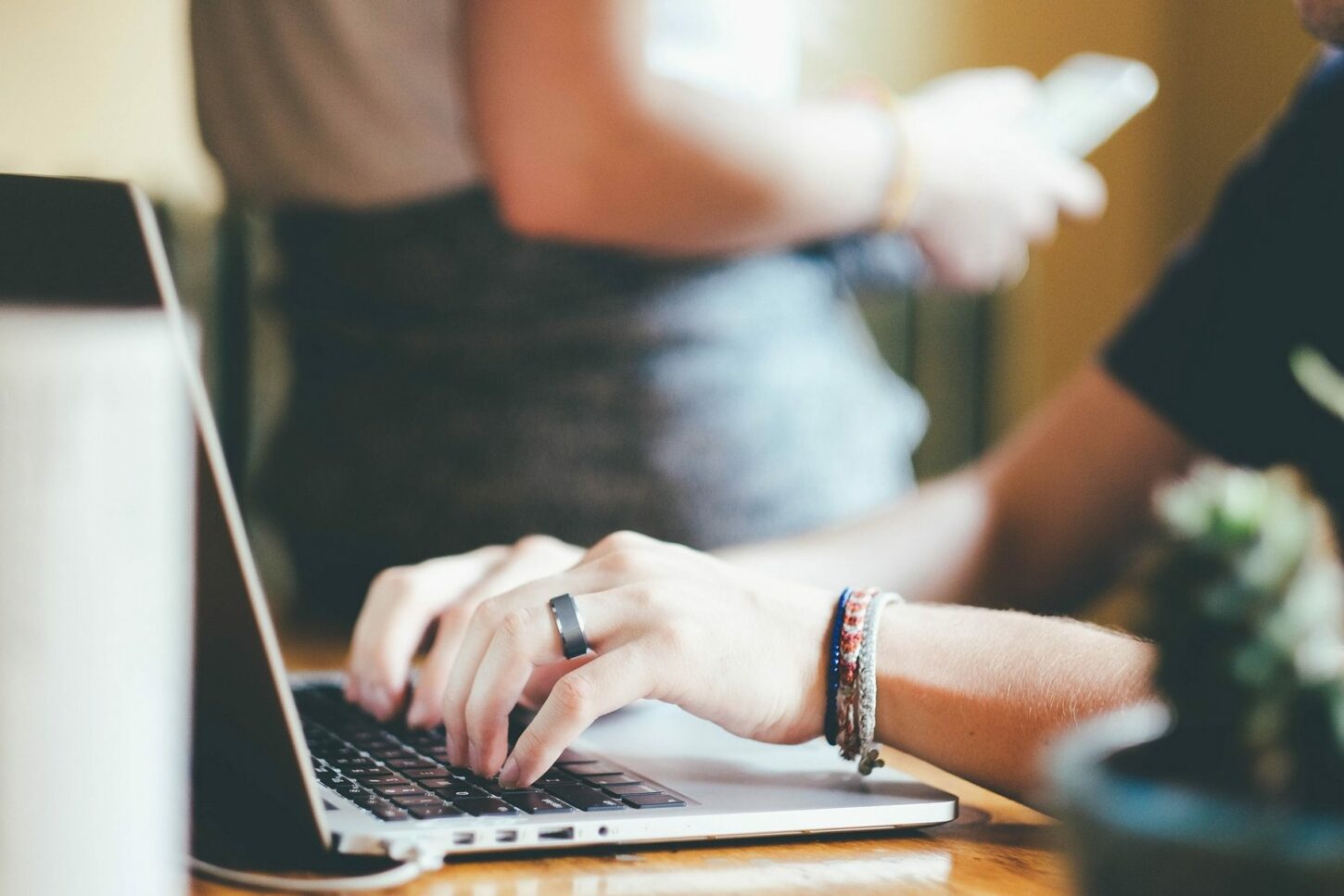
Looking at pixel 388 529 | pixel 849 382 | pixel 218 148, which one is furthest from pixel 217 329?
pixel 849 382

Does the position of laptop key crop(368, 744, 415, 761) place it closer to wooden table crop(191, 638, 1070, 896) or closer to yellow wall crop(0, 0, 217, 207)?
wooden table crop(191, 638, 1070, 896)

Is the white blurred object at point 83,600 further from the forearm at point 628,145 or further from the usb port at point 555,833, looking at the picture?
the forearm at point 628,145

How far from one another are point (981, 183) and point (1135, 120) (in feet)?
5.55

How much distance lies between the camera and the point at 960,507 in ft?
3.77

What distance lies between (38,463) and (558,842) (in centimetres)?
27

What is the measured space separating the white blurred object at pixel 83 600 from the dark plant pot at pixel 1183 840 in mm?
193

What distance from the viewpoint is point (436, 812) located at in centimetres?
52

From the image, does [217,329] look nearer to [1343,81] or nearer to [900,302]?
[900,302]

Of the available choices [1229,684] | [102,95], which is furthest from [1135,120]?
[1229,684]

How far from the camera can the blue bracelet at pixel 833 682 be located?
0.63m

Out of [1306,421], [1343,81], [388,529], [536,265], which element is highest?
[1343,81]

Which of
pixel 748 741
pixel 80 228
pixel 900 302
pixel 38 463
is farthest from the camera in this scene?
pixel 900 302

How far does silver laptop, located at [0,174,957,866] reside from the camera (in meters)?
0.40

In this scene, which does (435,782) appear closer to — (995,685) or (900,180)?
(995,685)
